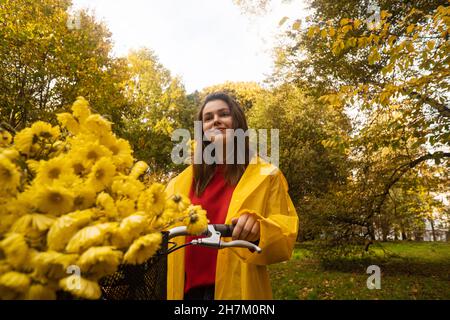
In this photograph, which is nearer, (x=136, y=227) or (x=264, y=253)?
(x=136, y=227)

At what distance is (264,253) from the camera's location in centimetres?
155

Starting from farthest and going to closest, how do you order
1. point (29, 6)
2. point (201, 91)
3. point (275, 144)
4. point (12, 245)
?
point (201, 91) < point (275, 144) < point (29, 6) < point (12, 245)

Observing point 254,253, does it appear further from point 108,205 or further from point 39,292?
point 39,292

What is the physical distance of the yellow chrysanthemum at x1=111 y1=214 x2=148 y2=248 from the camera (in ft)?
2.41

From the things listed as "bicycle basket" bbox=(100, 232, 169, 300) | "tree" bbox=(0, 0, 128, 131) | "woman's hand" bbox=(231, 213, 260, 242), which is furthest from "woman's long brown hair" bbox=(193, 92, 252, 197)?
"tree" bbox=(0, 0, 128, 131)

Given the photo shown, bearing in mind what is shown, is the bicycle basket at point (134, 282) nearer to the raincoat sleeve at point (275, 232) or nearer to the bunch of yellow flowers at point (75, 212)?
the bunch of yellow flowers at point (75, 212)

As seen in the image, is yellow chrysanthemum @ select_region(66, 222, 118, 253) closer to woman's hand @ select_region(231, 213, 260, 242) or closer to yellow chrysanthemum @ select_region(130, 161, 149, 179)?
yellow chrysanthemum @ select_region(130, 161, 149, 179)

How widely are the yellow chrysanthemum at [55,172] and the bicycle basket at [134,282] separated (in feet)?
1.19

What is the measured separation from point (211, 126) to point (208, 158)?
0.24m

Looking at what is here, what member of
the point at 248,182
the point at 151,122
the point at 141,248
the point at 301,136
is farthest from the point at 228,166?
the point at 301,136

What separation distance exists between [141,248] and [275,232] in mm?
874
